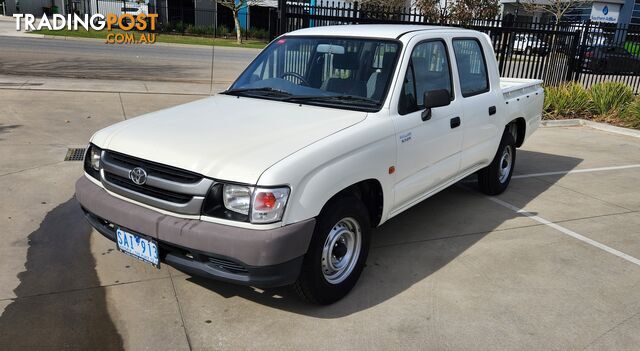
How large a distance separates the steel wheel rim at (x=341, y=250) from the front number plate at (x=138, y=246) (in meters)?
1.08

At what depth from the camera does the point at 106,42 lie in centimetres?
2678

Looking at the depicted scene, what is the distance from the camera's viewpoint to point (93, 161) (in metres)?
3.82

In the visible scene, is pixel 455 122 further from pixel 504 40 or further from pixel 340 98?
pixel 504 40

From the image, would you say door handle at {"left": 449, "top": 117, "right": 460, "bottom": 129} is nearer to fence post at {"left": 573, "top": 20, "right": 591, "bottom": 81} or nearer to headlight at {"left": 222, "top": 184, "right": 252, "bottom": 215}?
headlight at {"left": 222, "top": 184, "right": 252, "bottom": 215}

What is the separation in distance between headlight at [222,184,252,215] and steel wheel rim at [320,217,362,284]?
70 cm

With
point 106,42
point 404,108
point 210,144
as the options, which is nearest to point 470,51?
point 404,108

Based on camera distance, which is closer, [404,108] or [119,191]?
[119,191]

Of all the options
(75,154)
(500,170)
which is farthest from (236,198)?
(75,154)

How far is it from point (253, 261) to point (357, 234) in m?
1.05

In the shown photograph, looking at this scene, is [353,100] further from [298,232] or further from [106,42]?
[106,42]

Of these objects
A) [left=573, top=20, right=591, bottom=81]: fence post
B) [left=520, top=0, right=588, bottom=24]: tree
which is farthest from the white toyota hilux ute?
[left=520, top=0, right=588, bottom=24]: tree

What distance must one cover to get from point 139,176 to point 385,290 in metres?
1.98

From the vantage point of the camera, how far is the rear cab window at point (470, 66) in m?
5.02

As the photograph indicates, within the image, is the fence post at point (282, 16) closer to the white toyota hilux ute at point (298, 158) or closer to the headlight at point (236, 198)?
the white toyota hilux ute at point (298, 158)
